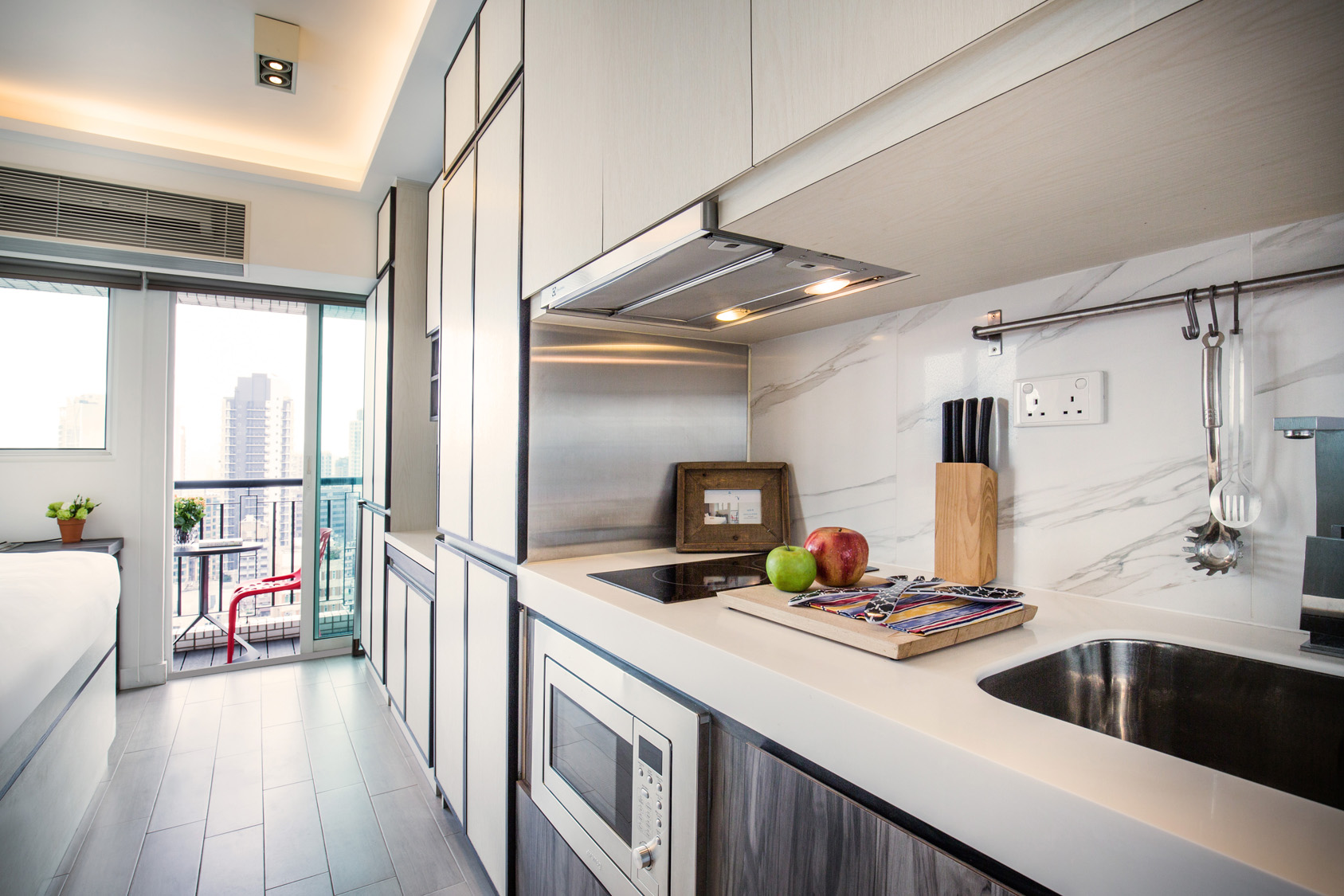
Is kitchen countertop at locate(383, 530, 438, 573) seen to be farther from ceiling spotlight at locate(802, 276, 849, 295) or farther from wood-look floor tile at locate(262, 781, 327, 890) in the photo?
ceiling spotlight at locate(802, 276, 849, 295)

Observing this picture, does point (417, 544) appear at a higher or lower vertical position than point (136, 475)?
lower

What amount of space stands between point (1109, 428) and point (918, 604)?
1.58 feet

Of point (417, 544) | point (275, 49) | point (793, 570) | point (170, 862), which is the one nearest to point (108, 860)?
point (170, 862)

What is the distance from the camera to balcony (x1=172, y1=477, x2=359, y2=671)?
3752 millimetres

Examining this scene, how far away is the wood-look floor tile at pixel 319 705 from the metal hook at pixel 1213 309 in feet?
10.9

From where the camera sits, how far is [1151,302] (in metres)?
1.01

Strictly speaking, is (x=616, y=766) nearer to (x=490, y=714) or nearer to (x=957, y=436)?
(x=490, y=714)

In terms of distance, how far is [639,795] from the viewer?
1.03 metres

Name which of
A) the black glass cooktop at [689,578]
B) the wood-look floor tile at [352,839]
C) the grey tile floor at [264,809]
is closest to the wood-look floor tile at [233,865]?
the grey tile floor at [264,809]

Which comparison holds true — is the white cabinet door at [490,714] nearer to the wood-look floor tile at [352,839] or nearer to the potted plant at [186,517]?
the wood-look floor tile at [352,839]

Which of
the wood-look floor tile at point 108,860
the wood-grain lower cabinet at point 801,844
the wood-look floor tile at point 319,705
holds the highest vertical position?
the wood-grain lower cabinet at point 801,844

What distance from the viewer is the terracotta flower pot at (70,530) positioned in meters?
3.07

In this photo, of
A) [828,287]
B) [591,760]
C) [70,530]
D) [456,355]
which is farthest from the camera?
[70,530]

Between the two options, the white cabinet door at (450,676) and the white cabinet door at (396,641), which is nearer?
the white cabinet door at (450,676)
